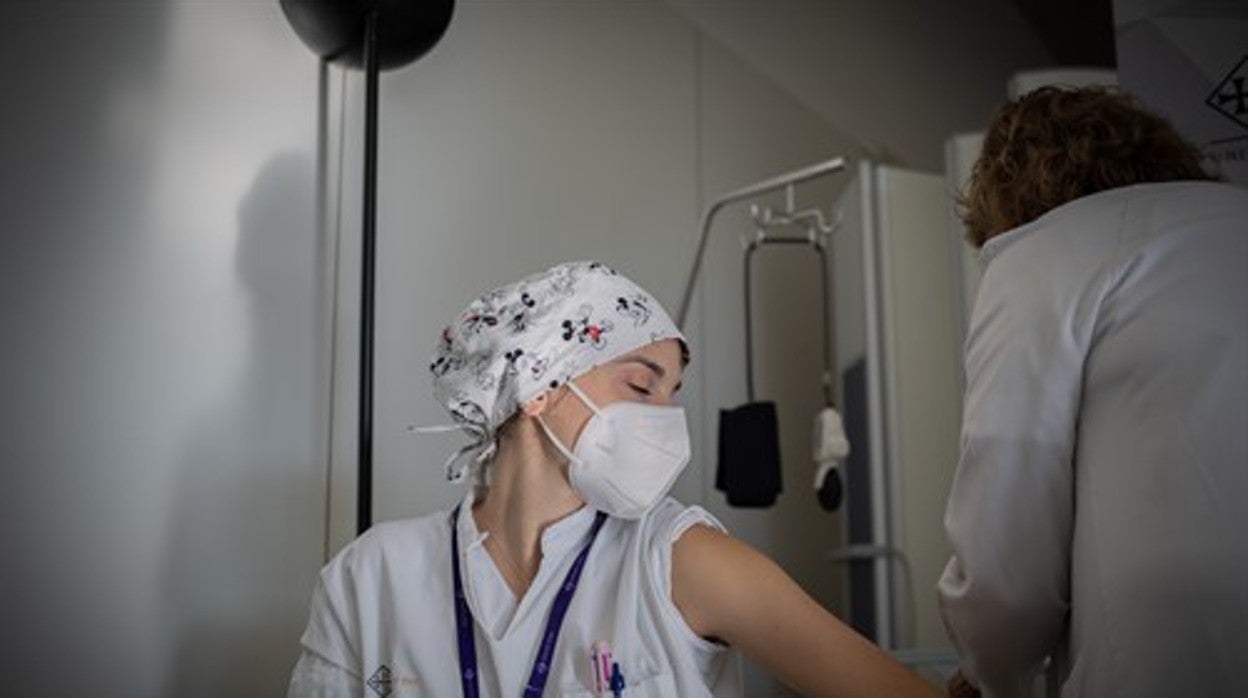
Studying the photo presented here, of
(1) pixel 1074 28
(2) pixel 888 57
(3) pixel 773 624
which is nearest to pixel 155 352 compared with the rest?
(3) pixel 773 624

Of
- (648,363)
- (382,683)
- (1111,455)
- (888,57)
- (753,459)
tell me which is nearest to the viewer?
(1111,455)

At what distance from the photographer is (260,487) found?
2029mm

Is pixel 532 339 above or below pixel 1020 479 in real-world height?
above

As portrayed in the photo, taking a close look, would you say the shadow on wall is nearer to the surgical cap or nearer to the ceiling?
the surgical cap

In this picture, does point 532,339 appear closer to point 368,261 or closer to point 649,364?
point 649,364

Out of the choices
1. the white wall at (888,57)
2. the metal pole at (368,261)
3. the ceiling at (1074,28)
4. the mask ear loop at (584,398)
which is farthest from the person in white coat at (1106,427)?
the ceiling at (1074,28)

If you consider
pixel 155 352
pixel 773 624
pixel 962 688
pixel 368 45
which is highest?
pixel 368 45

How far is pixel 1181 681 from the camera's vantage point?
3.58ft

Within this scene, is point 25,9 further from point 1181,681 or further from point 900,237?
point 1181,681

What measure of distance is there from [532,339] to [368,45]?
0.90m

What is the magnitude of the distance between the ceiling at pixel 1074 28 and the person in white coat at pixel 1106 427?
2830 mm

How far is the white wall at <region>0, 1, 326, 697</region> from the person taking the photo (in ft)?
6.01

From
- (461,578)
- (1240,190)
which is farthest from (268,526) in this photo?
(1240,190)

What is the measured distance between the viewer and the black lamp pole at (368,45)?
1.96 meters
